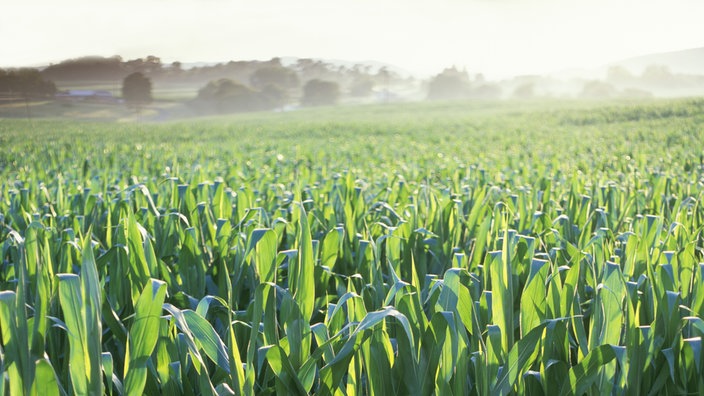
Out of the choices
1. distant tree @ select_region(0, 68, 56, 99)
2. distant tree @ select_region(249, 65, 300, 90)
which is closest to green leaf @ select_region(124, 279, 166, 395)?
distant tree @ select_region(0, 68, 56, 99)

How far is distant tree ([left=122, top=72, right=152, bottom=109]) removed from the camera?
73.4 m

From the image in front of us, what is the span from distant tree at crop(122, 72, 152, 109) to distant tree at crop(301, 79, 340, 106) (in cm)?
3940

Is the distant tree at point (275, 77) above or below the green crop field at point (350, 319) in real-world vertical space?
above

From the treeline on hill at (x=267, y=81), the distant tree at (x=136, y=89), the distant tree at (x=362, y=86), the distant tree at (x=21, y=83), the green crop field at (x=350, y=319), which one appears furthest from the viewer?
the distant tree at (x=362, y=86)

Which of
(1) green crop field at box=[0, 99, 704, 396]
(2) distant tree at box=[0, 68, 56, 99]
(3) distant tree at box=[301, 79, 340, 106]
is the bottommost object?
(3) distant tree at box=[301, 79, 340, 106]

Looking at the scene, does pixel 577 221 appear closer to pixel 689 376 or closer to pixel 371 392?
pixel 689 376

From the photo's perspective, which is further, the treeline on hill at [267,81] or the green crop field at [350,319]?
the treeline on hill at [267,81]

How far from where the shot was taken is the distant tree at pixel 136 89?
7338cm

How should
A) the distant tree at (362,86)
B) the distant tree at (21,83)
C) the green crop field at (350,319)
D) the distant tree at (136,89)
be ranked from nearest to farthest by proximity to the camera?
the green crop field at (350,319)
the distant tree at (21,83)
the distant tree at (136,89)
the distant tree at (362,86)

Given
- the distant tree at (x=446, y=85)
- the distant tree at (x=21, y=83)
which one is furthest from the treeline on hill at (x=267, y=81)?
the distant tree at (x=21, y=83)

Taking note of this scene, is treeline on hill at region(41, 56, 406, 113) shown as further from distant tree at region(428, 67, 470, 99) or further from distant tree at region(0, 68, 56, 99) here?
distant tree at region(0, 68, 56, 99)

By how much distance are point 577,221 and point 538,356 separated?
80.4 inches

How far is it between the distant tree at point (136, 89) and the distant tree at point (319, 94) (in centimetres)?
3940

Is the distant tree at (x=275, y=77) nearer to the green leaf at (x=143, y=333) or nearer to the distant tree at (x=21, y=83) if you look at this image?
the distant tree at (x=21, y=83)
